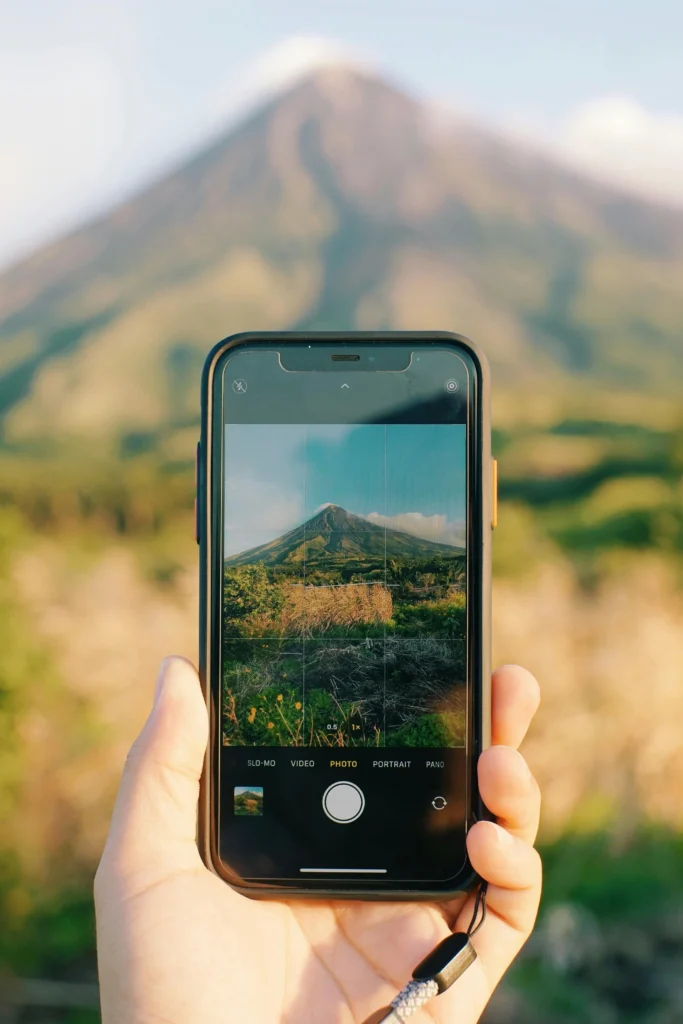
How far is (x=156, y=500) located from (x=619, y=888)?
3.77 feet

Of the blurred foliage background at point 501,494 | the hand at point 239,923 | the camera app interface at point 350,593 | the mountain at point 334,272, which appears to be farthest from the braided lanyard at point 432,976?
the mountain at point 334,272

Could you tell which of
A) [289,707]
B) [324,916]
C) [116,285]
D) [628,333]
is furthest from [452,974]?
[116,285]

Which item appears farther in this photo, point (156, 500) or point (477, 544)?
point (156, 500)

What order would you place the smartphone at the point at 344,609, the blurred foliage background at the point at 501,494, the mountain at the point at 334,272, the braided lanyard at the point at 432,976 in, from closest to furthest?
the braided lanyard at the point at 432,976
the smartphone at the point at 344,609
the blurred foliage background at the point at 501,494
the mountain at the point at 334,272

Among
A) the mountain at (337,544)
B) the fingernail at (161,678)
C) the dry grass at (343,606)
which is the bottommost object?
the fingernail at (161,678)

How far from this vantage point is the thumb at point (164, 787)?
602 mm

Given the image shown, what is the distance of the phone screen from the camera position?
2.13 ft

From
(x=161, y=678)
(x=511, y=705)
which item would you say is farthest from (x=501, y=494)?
(x=161, y=678)

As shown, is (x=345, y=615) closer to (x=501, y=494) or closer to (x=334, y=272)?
(x=501, y=494)

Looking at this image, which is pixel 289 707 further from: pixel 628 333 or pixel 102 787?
pixel 628 333

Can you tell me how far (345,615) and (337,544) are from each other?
2.3 inches

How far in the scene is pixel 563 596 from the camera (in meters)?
1.59

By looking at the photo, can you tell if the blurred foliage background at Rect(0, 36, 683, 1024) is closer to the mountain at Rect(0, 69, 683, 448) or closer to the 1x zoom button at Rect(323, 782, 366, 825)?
the mountain at Rect(0, 69, 683, 448)

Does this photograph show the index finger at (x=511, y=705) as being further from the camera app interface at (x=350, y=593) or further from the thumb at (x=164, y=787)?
the thumb at (x=164, y=787)
